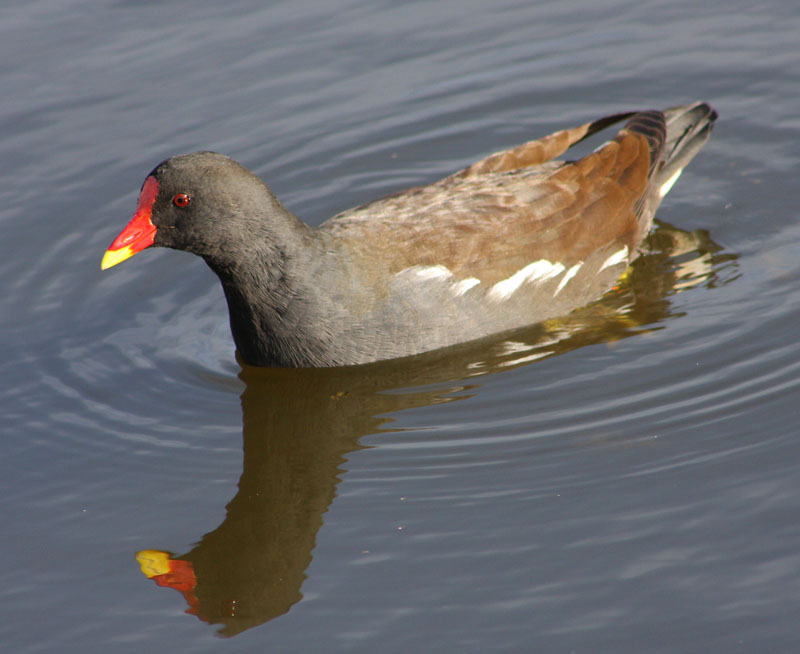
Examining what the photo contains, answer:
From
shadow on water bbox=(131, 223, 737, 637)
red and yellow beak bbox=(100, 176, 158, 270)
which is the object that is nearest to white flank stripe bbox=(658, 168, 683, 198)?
shadow on water bbox=(131, 223, 737, 637)

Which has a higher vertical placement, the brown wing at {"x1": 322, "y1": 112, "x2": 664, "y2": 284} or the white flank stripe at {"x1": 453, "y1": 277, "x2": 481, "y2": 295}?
the brown wing at {"x1": 322, "y1": 112, "x2": 664, "y2": 284}

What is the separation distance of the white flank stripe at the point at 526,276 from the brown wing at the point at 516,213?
0.12 feet

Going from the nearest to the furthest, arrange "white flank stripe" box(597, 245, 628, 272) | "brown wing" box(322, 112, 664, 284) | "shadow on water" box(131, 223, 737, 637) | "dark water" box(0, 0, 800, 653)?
1. "dark water" box(0, 0, 800, 653)
2. "shadow on water" box(131, 223, 737, 637)
3. "brown wing" box(322, 112, 664, 284)
4. "white flank stripe" box(597, 245, 628, 272)

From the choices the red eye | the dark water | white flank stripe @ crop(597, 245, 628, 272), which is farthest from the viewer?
white flank stripe @ crop(597, 245, 628, 272)

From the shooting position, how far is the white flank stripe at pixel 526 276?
7172 millimetres

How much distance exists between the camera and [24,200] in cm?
909

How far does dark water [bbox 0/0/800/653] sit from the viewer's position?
5.14 metres

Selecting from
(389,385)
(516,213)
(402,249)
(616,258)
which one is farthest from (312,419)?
(616,258)

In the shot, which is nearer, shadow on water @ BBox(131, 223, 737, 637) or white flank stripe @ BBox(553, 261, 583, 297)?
shadow on water @ BBox(131, 223, 737, 637)

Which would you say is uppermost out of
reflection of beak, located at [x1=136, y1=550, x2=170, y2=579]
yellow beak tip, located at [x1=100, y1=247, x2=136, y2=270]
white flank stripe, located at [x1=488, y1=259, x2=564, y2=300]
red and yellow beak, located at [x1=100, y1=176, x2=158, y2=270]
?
red and yellow beak, located at [x1=100, y1=176, x2=158, y2=270]

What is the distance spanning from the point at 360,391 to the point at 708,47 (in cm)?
519

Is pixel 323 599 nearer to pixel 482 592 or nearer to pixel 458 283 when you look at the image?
pixel 482 592

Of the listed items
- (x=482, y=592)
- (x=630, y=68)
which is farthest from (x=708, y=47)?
(x=482, y=592)

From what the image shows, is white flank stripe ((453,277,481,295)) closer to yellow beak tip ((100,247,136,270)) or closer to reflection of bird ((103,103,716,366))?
reflection of bird ((103,103,716,366))
